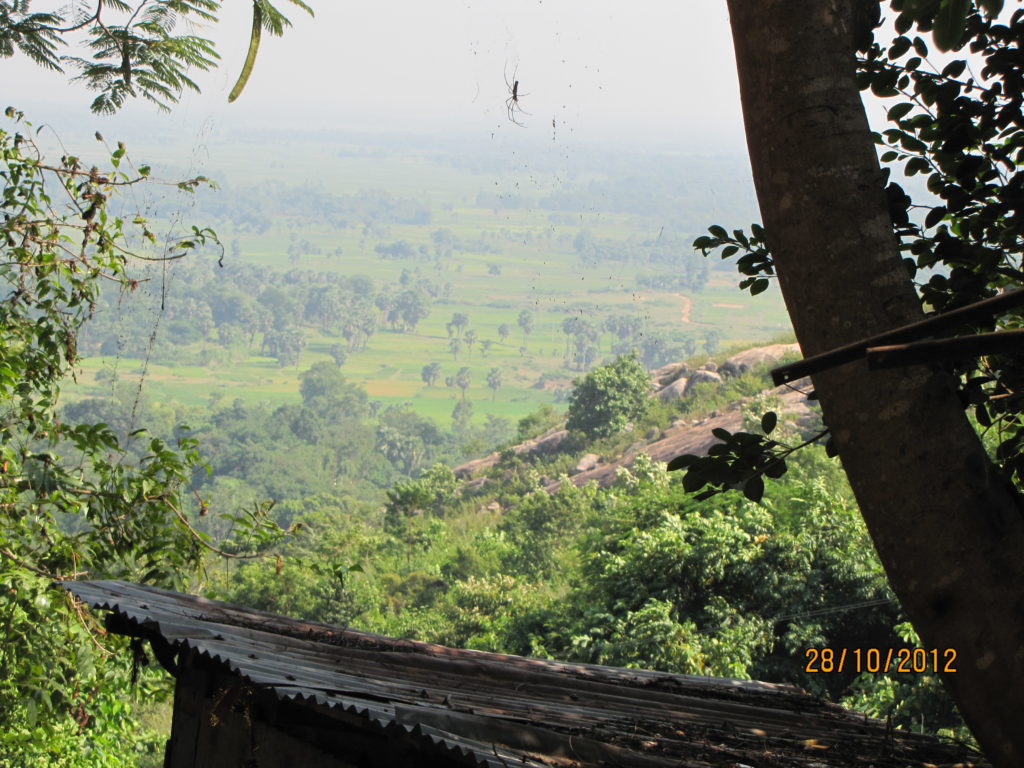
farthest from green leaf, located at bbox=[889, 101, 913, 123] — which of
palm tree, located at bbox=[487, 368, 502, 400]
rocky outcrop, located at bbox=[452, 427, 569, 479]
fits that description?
palm tree, located at bbox=[487, 368, 502, 400]

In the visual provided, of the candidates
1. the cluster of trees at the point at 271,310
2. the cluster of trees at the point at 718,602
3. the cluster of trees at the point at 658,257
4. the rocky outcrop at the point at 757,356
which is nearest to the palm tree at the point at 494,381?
the cluster of trees at the point at 271,310

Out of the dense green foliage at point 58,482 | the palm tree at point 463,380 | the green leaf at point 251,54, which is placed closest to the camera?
the green leaf at point 251,54

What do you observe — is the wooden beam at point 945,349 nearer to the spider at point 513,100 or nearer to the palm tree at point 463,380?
the spider at point 513,100

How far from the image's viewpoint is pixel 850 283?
1.26m

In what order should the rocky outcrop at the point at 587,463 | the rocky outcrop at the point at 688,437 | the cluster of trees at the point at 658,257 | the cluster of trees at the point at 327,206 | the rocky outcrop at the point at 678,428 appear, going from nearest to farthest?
1. the rocky outcrop at the point at 688,437
2. the rocky outcrop at the point at 678,428
3. the rocky outcrop at the point at 587,463
4. the cluster of trees at the point at 658,257
5. the cluster of trees at the point at 327,206

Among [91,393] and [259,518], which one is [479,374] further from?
[259,518]

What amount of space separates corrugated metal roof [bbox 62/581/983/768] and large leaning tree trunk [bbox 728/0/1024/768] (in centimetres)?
65

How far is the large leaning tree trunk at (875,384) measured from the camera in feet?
3.78

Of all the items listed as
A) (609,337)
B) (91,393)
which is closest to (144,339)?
(91,393)

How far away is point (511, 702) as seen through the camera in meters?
2.17

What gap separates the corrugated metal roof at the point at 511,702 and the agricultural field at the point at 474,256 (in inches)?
2619

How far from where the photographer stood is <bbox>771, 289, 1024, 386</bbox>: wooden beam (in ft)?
3.21

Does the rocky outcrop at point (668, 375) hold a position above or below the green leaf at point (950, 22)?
above

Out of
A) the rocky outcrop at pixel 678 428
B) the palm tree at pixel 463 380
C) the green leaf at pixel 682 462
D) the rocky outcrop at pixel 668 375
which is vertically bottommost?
the green leaf at pixel 682 462
